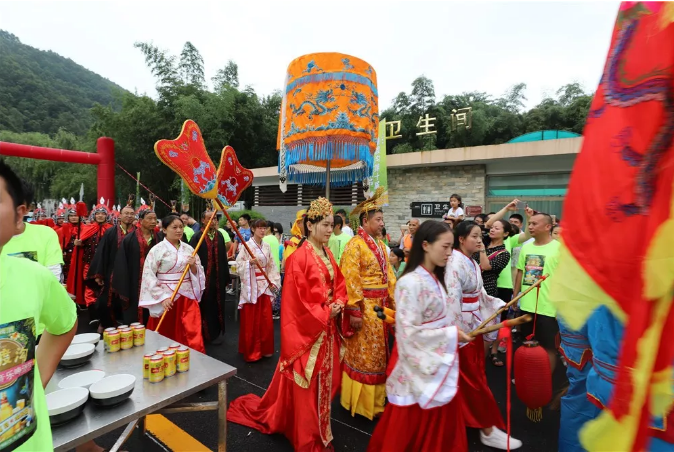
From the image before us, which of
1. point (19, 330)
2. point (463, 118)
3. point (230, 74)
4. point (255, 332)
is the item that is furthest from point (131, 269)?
point (230, 74)

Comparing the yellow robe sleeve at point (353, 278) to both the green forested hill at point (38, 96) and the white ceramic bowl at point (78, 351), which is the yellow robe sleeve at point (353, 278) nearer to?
A: the white ceramic bowl at point (78, 351)

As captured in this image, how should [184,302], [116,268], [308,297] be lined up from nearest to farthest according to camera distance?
[308,297] < [184,302] < [116,268]

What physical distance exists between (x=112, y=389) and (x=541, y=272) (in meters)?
3.57

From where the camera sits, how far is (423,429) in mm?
2174

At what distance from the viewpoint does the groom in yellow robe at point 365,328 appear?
2980 mm

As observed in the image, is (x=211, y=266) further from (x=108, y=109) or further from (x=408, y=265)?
(x=108, y=109)

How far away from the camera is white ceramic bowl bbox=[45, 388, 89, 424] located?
1.47 metres

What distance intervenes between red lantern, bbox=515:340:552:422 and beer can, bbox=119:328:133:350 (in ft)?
8.33

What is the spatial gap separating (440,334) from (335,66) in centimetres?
263

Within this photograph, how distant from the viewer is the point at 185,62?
730 inches

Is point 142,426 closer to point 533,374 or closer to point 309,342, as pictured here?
point 309,342

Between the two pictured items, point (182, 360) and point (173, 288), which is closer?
point (182, 360)

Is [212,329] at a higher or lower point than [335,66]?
lower

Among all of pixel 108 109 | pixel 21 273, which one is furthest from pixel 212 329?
pixel 108 109
